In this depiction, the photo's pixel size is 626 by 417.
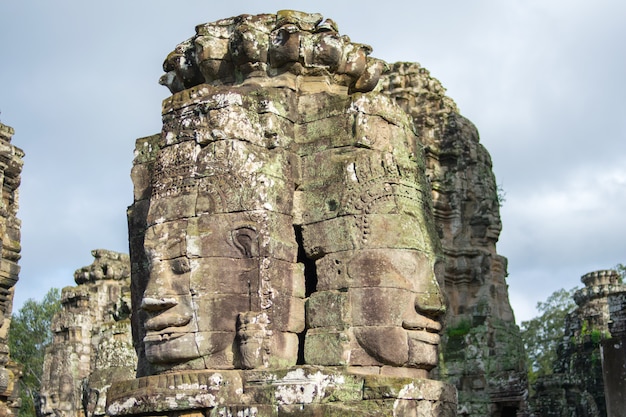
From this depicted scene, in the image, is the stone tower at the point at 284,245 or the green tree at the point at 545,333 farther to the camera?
the green tree at the point at 545,333

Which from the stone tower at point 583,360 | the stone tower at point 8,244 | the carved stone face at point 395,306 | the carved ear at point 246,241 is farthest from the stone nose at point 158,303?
the stone tower at point 583,360

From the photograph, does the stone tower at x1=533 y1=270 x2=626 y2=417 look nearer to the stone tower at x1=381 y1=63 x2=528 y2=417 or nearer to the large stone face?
the stone tower at x1=381 y1=63 x2=528 y2=417

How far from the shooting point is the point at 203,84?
9.54 meters

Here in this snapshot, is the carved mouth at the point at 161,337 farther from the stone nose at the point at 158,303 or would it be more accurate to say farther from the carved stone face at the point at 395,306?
the carved stone face at the point at 395,306

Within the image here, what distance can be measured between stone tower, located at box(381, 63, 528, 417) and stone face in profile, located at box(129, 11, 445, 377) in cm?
980

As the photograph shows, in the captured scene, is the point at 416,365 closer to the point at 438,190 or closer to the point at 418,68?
the point at 438,190

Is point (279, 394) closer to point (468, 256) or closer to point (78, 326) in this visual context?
point (468, 256)

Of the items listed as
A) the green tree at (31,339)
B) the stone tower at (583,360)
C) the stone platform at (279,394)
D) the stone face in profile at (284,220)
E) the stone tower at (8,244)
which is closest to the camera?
the stone platform at (279,394)

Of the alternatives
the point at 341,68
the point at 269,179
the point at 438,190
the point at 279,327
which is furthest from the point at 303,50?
the point at 438,190

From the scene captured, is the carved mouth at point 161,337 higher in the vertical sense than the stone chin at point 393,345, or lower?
higher

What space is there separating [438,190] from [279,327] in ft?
37.9

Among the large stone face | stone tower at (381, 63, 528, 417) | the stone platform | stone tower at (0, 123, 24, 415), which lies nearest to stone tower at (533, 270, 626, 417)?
stone tower at (381, 63, 528, 417)

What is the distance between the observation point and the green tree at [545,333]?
46.2 metres

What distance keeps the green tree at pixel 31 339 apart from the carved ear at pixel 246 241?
38236 millimetres
